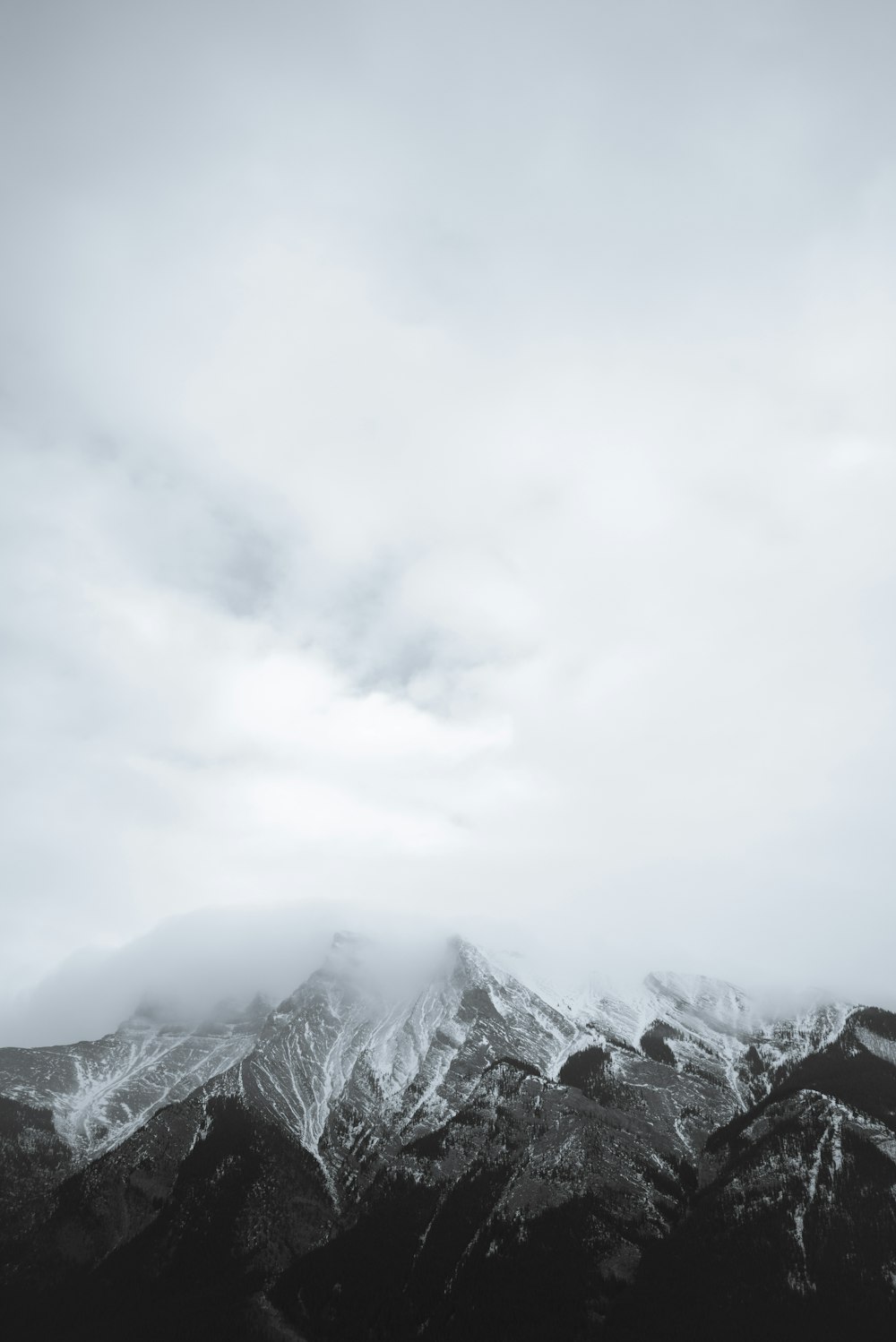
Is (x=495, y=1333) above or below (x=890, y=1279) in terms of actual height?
below

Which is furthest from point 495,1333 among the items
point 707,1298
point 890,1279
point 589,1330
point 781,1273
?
point 890,1279

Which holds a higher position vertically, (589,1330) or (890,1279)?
(890,1279)

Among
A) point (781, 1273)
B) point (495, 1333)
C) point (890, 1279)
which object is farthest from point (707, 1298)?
point (495, 1333)

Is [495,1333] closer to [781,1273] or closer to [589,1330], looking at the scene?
[589,1330]

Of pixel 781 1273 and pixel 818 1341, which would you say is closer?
pixel 818 1341

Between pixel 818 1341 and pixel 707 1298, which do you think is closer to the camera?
Result: pixel 818 1341

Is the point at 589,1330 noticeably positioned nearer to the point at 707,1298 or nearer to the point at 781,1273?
the point at 707,1298

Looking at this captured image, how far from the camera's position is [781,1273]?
19938cm

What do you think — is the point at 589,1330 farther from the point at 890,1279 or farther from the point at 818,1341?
the point at 890,1279

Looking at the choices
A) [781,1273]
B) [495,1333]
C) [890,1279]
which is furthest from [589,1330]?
[890,1279]

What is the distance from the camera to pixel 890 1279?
18825 centimetres

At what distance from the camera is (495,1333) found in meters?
199

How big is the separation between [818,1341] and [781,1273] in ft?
82.9

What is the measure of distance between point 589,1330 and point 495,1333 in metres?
26.7
